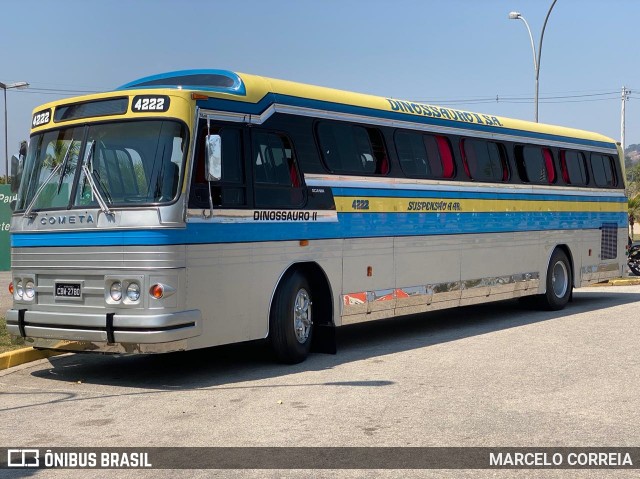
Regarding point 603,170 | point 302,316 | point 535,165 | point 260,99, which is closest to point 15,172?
point 260,99

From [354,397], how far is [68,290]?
3161 mm

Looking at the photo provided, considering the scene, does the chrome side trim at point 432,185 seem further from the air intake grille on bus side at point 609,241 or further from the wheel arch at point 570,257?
the wheel arch at point 570,257

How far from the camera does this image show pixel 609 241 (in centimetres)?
1883

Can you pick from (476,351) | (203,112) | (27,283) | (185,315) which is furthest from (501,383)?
(27,283)

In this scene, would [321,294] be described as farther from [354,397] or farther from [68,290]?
[68,290]

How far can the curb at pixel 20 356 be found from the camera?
35.1ft

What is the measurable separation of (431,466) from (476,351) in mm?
5586

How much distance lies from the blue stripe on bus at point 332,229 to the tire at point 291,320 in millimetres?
557

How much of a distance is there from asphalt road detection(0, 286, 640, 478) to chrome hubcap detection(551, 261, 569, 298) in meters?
3.63

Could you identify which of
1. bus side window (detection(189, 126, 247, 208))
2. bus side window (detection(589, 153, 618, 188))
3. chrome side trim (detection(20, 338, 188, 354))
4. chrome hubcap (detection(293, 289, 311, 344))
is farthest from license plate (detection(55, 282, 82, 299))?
bus side window (detection(589, 153, 618, 188))

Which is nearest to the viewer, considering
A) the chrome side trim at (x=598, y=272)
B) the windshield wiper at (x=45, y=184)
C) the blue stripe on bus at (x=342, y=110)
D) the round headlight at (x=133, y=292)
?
the round headlight at (x=133, y=292)

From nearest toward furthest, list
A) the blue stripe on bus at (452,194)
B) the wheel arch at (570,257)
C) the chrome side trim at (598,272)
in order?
1. the blue stripe on bus at (452,194)
2. the wheel arch at (570,257)
3. the chrome side trim at (598,272)

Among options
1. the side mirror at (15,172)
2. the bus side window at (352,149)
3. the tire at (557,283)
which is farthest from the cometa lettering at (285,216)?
the tire at (557,283)

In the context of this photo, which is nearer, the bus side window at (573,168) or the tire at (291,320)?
the tire at (291,320)
